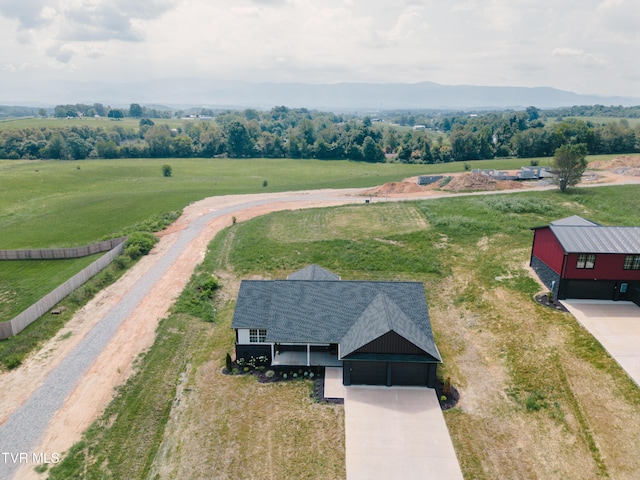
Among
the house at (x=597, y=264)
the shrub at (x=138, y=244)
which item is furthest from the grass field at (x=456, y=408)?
the shrub at (x=138, y=244)

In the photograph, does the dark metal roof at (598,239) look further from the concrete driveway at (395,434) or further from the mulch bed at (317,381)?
the concrete driveway at (395,434)

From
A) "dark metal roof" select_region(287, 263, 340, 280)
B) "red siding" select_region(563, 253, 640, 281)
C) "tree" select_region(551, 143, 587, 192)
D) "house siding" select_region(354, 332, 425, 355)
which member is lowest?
"house siding" select_region(354, 332, 425, 355)

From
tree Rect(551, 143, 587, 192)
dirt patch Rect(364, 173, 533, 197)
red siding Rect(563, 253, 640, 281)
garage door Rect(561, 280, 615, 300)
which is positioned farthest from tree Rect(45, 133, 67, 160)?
garage door Rect(561, 280, 615, 300)

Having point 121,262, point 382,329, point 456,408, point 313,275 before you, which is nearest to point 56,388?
point 313,275

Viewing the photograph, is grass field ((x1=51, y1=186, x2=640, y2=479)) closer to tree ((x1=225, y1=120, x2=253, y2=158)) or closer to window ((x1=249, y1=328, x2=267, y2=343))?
window ((x1=249, y1=328, x2=267, y2=343))

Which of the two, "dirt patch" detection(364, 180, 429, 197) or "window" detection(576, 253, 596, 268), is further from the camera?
"dirt patch" detection(364, 180, 429, 197)

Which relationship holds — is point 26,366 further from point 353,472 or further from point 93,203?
point 93,203

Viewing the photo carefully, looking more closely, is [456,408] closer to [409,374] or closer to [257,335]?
[409,374]
